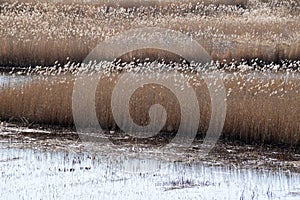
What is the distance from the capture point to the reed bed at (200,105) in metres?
7.54

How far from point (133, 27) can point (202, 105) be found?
Answer: 17.5ft

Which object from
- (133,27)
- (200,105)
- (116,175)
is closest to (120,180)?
(116,175)

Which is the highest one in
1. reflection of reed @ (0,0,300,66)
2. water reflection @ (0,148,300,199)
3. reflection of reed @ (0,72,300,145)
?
reflection of reed @ (0,0,300,66)

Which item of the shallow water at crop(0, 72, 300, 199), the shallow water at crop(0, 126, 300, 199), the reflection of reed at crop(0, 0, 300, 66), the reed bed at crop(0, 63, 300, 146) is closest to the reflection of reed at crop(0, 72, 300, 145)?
the reed bed at crop(0, 63, 300, 146)

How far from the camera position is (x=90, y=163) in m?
6.71

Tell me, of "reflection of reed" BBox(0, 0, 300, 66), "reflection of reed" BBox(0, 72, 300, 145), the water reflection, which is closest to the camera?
the water reflection

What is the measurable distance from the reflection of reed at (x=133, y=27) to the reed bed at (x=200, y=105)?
9.77ft

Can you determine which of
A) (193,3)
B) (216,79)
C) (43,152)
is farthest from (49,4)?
(43,152)

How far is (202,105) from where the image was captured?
7805 millimetres

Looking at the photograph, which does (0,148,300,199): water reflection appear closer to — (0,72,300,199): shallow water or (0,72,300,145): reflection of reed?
(0,72,300,199): shallow water

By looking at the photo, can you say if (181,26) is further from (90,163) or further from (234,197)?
(234,197)

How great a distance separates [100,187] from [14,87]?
3.13 metres

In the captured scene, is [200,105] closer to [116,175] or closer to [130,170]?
[130,170]

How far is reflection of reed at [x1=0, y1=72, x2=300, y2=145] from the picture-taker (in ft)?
24.7
